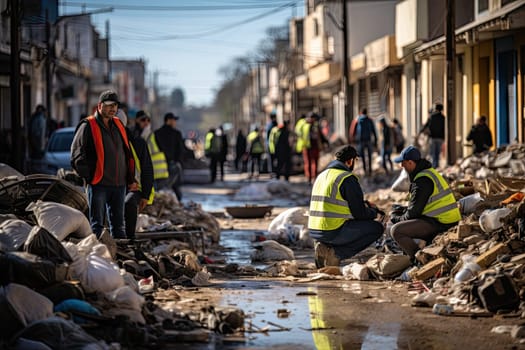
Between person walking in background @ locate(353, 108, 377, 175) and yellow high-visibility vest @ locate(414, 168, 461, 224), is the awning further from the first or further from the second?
yellow high-visibility vest @ locate(414, 168, 461, 224)

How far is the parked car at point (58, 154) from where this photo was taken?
1053 inches

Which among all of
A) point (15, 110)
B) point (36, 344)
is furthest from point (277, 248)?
point (15, 110)

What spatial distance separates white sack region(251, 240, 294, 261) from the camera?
562 inches

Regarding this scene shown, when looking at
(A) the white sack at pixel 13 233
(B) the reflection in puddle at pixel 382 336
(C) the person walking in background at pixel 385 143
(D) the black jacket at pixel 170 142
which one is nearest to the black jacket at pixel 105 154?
(A) the white sack at pixel 13 233

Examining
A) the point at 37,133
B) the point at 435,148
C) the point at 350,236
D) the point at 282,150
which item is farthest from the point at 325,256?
the point at 37,133

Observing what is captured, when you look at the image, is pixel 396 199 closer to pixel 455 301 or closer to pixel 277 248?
pixel 277 248

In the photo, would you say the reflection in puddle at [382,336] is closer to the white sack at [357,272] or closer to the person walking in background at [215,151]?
the white sack at [357,272]

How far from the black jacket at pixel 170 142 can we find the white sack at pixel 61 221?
326 inches

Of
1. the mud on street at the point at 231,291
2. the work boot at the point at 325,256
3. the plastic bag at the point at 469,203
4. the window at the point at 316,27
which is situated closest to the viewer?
the mud on street at the point at 231,291

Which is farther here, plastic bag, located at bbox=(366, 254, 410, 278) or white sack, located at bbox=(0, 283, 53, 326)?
plastic bag, located at bbox=(366, 254, 410, 278)

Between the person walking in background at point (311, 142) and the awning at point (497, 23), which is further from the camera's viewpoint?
the person walking in background at point (311, 142)

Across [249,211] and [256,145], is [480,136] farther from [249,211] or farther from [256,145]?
[256,145]

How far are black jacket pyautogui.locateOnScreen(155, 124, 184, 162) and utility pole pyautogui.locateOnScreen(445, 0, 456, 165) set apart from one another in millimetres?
7853

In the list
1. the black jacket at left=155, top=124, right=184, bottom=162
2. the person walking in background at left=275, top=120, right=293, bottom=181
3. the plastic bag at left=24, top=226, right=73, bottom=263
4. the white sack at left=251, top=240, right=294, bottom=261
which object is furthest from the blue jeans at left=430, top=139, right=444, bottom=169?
the plastic bag at left=24, top=226, right=73, bottom=263
